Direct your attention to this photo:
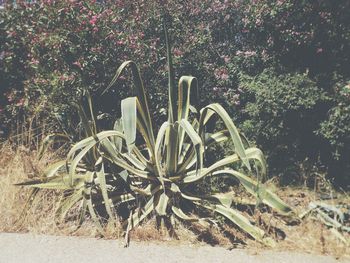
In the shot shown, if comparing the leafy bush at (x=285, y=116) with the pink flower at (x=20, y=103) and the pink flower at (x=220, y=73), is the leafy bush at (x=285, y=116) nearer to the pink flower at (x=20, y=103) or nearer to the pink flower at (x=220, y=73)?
the pink flower at (x=220, y=73)

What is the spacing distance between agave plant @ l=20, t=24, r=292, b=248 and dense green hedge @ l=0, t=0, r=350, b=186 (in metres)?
0.88

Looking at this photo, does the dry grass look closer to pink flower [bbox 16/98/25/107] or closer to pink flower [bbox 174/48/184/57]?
pink flower [bbox 16/98/25/107]

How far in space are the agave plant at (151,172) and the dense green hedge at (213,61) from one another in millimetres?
880

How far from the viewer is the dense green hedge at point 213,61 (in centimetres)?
407

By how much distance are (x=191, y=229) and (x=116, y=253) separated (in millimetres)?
640

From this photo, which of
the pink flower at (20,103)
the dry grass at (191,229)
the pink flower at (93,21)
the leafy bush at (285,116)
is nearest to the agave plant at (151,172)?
the dry grass at (191,229)

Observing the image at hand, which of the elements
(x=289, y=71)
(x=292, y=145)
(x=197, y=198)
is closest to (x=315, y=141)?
(x=292, y=145)

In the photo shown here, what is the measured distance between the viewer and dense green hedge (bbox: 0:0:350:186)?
13.3 feet

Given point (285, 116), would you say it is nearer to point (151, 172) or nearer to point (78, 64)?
point (151, 172)

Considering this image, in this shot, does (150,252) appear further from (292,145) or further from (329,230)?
(292,145)

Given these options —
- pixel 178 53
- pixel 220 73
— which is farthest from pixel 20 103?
pixel 220 73

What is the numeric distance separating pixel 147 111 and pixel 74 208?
1074 millimetres

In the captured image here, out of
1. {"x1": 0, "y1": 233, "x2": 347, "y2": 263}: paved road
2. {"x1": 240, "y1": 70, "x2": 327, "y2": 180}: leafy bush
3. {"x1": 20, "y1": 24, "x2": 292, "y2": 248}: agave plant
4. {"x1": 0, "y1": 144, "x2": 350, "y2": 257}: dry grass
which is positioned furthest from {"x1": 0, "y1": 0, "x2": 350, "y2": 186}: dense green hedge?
{"x1": 0, "y1": 233, "x2": 347, "y2": 263}: paved road

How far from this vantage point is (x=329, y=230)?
320 cm
